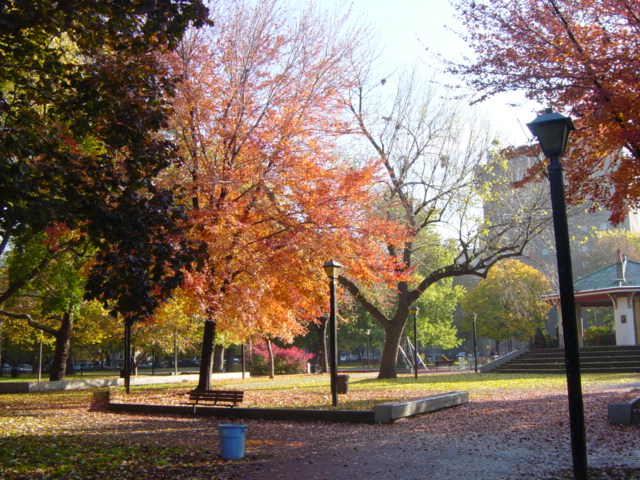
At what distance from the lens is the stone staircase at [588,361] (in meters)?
28.3

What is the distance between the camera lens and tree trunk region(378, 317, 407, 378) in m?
28.2

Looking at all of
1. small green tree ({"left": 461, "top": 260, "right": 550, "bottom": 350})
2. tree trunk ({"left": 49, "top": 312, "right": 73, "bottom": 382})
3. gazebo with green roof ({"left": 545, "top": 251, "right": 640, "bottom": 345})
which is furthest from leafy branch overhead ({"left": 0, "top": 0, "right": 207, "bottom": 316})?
small green tree ({"left": 461, "top": 260, "right": 550, "bottom": 350})

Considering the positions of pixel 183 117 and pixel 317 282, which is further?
pixel 317 282

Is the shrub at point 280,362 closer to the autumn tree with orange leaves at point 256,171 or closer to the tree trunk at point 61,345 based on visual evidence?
the tree trunk at point 61,345

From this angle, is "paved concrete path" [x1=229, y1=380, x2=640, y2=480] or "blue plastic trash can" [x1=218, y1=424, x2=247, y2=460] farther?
"blue plastic trash can" [x1=218, y1=424, x2=247, y2=460]

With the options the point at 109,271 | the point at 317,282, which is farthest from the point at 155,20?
the point at 317,282

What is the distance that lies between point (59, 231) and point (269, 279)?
6112 millimetres

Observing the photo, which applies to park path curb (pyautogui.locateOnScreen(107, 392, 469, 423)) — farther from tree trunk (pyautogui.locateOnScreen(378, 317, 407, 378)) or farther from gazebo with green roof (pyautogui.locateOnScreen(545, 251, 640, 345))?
gazebo with green roof (pyautogui.locateOnScreen(545, 251, 640, 345))

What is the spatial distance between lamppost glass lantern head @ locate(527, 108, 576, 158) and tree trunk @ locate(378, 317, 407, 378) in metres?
22.4

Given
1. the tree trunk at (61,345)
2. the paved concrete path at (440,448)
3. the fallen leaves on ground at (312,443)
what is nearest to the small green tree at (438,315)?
the tree trunk at (61,345)

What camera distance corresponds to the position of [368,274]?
20219mm

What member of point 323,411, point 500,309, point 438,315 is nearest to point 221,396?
point 323,411

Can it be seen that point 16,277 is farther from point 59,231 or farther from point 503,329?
point 503,329

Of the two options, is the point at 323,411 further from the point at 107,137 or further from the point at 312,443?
the point at 107,137
